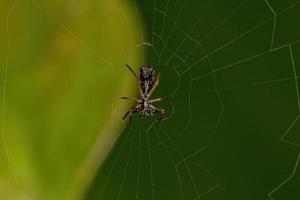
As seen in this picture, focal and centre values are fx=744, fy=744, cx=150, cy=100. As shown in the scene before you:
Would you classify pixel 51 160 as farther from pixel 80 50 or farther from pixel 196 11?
pixel 196 11

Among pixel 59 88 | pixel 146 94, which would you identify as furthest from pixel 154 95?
pixel 59 88

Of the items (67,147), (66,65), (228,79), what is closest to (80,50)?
(66,65)

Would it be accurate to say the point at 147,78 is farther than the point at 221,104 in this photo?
Yes

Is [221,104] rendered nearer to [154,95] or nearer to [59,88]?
[154,95]

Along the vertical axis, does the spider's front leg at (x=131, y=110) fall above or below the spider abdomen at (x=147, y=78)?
below

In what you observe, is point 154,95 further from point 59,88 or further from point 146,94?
point 59,88
